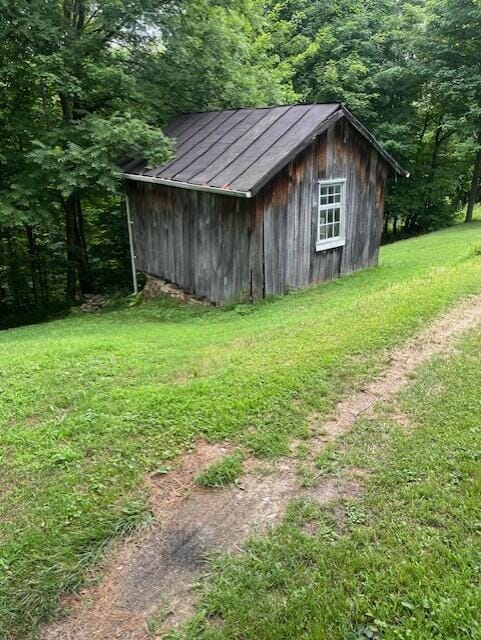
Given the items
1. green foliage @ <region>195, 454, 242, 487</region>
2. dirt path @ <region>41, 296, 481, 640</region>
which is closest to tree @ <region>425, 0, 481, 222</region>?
dirt path @ <region>41, 296, 481, 640</region>

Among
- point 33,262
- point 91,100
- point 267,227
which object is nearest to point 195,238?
point 267,227

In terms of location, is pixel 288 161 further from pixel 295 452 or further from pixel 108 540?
pixel 108 540

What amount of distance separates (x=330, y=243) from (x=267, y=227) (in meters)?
1.98

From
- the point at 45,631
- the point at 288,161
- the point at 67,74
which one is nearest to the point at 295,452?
the point at 45,631

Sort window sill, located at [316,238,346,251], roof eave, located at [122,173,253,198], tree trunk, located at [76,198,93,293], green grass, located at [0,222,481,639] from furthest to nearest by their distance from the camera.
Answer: tree trunk, located at [76,198,93,293] < window sill, located at [316,238,346,251] < roof eave, located at [122,173,253,198] < green grass, located at [0,222,481,639]

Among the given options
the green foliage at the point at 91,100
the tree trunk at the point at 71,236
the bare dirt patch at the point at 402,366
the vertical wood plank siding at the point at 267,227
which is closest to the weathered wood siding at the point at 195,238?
the vertical wood plank siding at the point at 267,227

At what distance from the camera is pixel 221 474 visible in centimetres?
368

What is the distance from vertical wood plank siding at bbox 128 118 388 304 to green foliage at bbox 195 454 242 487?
224 inches

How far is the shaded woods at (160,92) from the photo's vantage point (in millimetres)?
10164

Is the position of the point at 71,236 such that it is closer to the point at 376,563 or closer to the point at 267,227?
the point at 267,227

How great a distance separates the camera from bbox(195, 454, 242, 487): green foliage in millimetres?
3639

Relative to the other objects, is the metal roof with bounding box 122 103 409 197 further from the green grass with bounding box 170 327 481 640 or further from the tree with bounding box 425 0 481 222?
the tree with bounding box 425 0 481 222

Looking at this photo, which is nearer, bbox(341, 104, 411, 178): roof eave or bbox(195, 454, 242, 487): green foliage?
bbox(195, 454, 242, 487): green foliage

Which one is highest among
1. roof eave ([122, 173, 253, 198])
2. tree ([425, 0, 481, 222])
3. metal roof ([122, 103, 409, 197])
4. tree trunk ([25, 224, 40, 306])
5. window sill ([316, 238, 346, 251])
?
tree ([425, 0, 481, 222])
